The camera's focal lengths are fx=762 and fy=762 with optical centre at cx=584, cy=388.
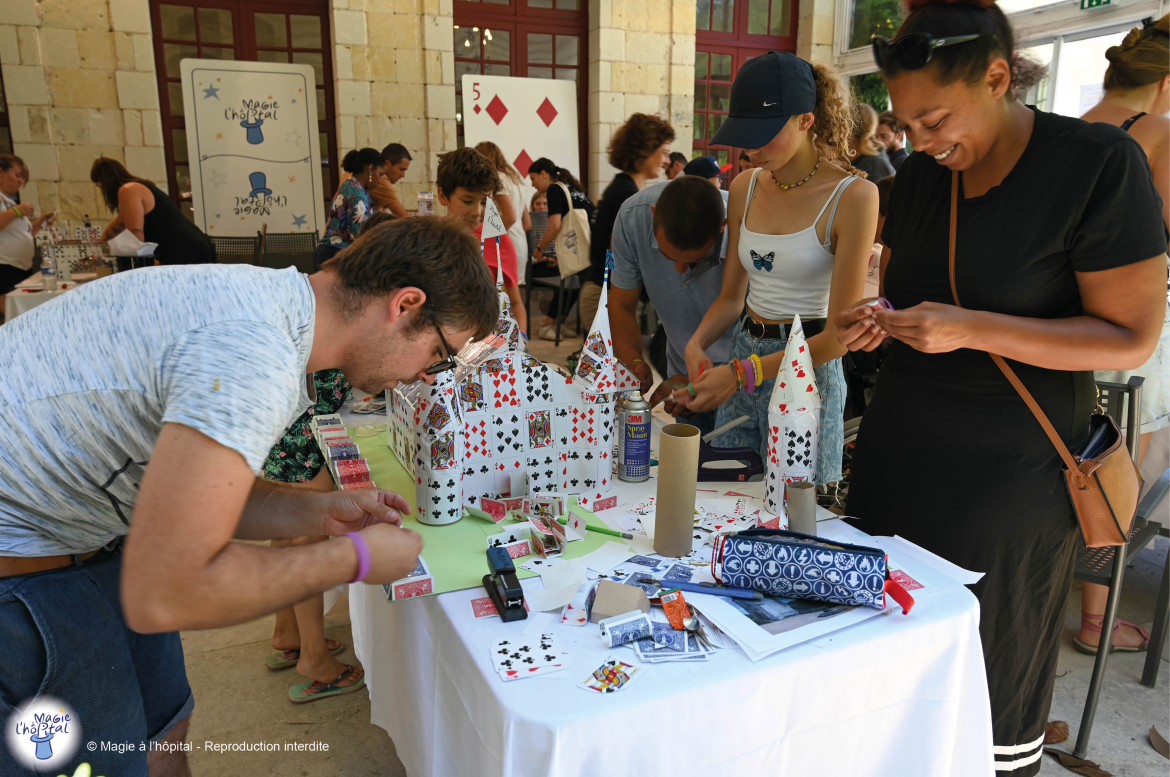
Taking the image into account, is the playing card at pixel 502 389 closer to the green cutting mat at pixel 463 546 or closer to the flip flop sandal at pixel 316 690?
the green cutting mat at pixel 463 546

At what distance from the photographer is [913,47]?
124cm

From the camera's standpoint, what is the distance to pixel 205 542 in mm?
796

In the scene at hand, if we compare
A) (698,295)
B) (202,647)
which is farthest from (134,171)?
(698,295)

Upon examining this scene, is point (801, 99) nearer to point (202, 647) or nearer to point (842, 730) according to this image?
point (842, 730)

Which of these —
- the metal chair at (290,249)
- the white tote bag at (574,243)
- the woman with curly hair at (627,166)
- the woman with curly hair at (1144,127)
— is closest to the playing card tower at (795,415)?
the woman with curly hair at (1144,127)

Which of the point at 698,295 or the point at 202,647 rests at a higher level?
the point at 698,295

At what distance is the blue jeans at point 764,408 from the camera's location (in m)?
1.78

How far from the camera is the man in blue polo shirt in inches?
82.5

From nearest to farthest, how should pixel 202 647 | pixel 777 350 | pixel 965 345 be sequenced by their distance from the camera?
pixel 965 345 → pixel 777 350 → pixel 202 647

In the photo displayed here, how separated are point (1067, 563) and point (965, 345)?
529 mm

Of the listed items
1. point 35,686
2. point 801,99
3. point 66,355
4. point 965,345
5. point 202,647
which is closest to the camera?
point 66,355

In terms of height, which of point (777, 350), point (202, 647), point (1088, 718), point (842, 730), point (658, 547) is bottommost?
point (202, 647)

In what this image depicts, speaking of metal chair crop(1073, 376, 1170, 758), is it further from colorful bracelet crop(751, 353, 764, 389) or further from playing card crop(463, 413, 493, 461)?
playing card crop(463, 413, 493, 461)

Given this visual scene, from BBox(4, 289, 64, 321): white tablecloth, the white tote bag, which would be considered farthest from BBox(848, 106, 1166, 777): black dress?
BBox(4, 289, 64, 321): white tablecloth
